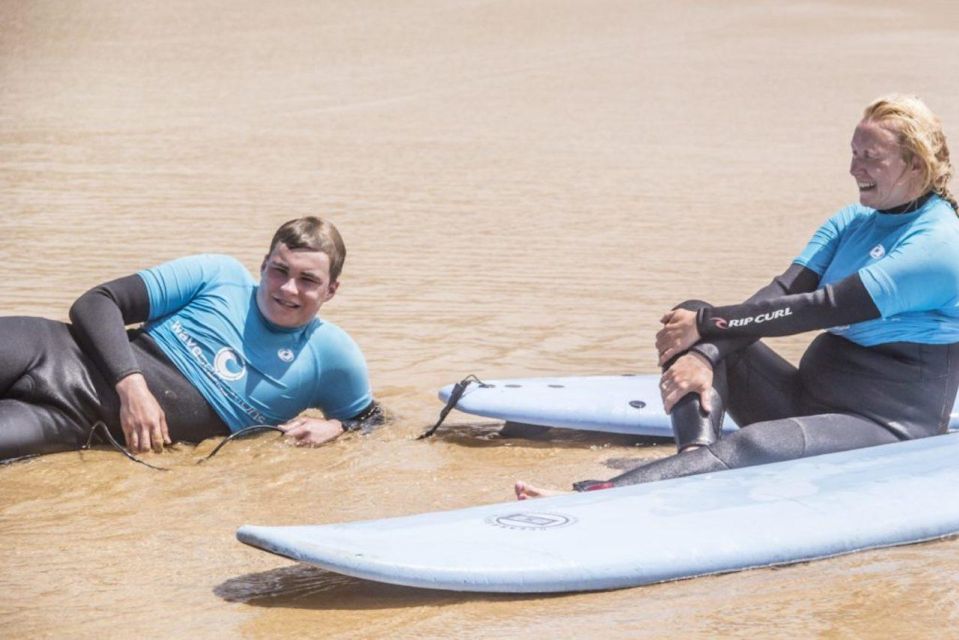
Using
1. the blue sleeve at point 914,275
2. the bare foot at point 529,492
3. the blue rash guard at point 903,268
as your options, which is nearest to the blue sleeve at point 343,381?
the bare foot at point 529,492

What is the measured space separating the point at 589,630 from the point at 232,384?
→ 2.08 m

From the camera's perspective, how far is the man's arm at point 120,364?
4688 mm

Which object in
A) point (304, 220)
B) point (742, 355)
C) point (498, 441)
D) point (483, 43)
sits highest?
point (483, 43)

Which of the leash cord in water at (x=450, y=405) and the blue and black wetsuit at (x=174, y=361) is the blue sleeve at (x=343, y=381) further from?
the leash cord in water at (x=450, y=405)

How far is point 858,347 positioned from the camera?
4.36 meters

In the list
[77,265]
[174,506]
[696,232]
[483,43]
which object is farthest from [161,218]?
[483,43]

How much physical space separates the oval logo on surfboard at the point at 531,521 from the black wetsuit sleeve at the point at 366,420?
157 centimetres

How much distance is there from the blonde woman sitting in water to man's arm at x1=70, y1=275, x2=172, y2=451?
130cm

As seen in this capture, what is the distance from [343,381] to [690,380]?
1.34m

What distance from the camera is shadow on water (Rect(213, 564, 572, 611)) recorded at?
3.39 meters

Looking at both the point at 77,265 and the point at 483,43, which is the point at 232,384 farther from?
the point at 483,43

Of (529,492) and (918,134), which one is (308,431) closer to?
(529,492)

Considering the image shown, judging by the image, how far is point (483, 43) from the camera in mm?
25219

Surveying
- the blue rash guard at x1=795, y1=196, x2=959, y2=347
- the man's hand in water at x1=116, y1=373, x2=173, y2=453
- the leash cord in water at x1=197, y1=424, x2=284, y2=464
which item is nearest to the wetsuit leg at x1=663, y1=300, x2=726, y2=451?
the blue rash guard at x1=795, y1=196, x2=959, y2=347
